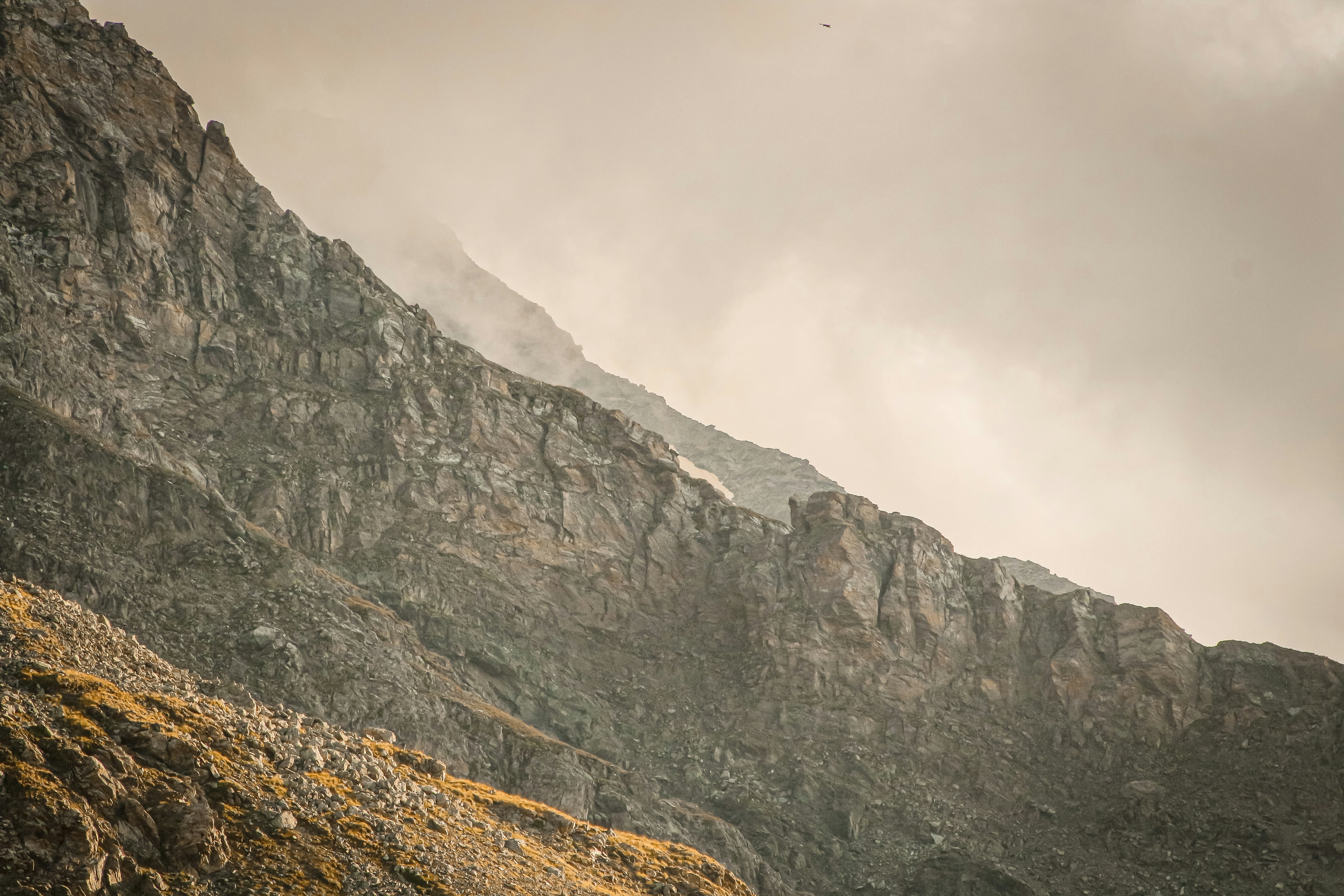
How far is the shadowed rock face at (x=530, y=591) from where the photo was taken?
84.5 meters

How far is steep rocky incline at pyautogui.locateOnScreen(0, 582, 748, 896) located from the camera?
31.8m

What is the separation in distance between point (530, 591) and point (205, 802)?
3163 inches

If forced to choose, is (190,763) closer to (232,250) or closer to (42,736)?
(42,736)

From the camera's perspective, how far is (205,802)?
36938 millimetres

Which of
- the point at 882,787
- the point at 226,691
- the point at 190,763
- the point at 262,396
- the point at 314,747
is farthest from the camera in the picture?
the point at 262,396

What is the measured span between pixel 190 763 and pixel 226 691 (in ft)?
57.1

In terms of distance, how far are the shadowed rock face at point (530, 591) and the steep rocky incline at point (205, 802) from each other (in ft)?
85.6

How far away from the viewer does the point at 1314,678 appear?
11331 centimetres

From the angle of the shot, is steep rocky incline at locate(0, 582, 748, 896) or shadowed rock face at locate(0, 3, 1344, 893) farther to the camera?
shadowed rock face at locate(0, 3, 1344, 893)

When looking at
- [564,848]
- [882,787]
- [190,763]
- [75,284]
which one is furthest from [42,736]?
[882,787]

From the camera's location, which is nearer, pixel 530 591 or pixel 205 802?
pixel 205 802

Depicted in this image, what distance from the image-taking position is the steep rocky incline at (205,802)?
31844 mm

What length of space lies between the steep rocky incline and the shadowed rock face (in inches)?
1027

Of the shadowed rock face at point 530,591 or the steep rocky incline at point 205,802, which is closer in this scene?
the steep rocky incline at point 205,802
